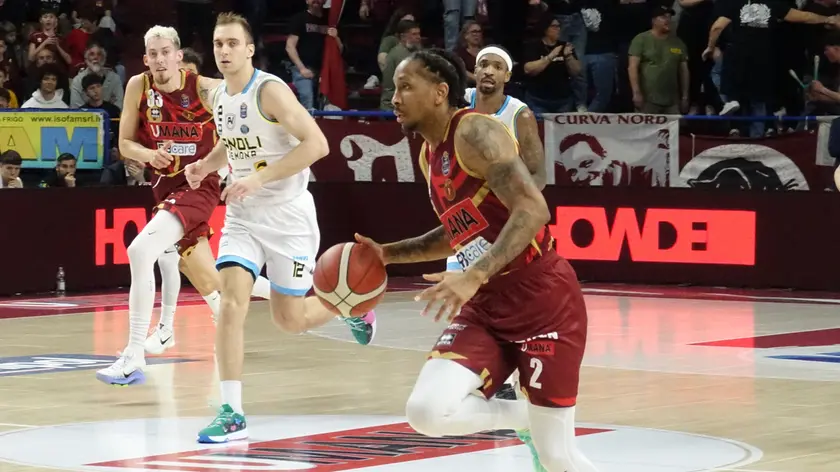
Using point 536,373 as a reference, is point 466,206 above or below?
above

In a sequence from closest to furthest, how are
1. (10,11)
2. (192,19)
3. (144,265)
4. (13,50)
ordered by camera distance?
(144,265) → (13,50) → (10,11) → (192,19)

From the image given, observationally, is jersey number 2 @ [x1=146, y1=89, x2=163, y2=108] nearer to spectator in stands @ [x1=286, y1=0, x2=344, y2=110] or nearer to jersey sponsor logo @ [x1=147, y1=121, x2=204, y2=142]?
jersey sponsor logo @ [x1=147, y1=121, x2=204, y2=142]

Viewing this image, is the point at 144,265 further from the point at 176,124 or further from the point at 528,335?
the point at 528,335

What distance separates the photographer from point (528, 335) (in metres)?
6.29

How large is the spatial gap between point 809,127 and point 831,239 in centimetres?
127

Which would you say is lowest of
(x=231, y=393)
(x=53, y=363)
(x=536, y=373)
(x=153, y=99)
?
(x=53, y=363)

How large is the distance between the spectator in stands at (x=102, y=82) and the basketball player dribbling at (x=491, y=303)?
537 inches

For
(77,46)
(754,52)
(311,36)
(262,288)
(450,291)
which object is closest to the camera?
(450,291)

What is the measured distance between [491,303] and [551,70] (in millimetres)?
13190

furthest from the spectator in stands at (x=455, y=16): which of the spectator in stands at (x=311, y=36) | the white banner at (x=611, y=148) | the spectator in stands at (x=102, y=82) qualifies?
the spectator in stands at (x=102, y=82)

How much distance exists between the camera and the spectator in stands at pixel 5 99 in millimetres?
18984

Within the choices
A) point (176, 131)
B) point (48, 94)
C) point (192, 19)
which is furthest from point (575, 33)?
point (176, 131)

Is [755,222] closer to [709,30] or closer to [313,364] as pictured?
[709,30]

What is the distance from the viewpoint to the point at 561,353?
6.25m
